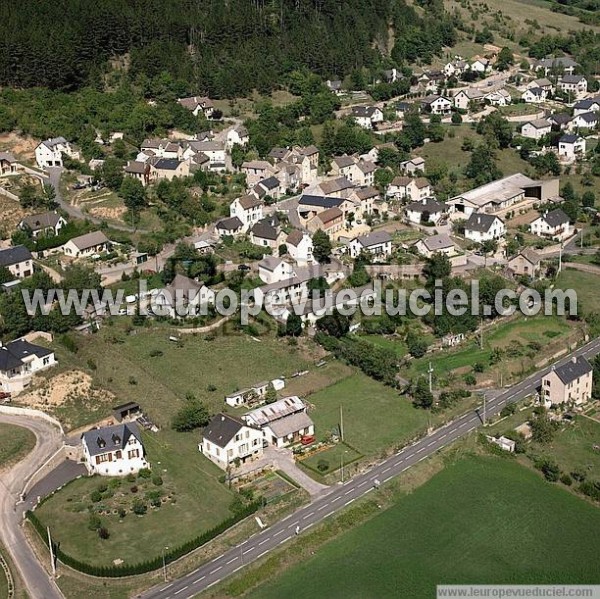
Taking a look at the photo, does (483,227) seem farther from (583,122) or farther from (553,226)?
(583,122)

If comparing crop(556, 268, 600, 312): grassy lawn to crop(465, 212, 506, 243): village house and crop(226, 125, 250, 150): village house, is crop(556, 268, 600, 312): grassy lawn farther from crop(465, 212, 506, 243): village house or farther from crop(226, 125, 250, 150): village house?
crop(226, 125, 250, 150): village house

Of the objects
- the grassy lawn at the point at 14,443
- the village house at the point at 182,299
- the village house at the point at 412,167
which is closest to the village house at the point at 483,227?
the village house at the point at 412,167

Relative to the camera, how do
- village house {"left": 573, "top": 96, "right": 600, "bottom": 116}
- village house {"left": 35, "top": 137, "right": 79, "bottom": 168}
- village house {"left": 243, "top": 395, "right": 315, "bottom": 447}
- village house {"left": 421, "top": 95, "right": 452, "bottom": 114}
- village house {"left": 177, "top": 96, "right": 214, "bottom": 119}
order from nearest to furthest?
village house {"left": 243, "top": 395, "right": 315, "bottom": 447} → village house {"left": 35, "top": 137, "right": 79, "bottom": 168} → village house {"left": 177, "top": 96, "right": 214, "bottom": 119} → village house {"left": 421, "top": 95, "right": 452, "bottom": 114} → village house {"left": 573, "top": 96, "right": 600, "bottom": 116}

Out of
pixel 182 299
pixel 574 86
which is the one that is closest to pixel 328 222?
pixel 182 299

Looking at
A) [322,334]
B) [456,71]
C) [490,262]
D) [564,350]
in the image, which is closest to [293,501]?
[322,334]

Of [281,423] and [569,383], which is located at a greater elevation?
[569,383]

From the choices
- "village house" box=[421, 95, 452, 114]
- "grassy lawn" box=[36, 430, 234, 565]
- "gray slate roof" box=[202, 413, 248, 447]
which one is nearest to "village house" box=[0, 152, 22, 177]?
"grassy lawn" box=[36, 430, 234, 565]
